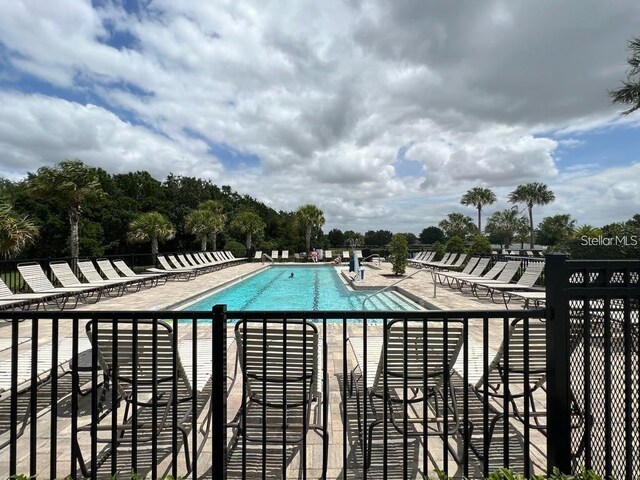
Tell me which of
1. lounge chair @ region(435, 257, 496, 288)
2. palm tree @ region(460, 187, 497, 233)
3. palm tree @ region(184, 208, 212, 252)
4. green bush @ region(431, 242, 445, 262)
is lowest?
lounge chair @ region(435, 257, 496, 288)

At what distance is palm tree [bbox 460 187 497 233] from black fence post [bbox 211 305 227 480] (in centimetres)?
4721

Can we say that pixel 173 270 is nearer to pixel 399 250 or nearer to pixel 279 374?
pixel 399 250

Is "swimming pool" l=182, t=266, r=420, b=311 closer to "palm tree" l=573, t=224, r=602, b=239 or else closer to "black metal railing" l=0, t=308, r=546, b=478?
"black metal railing" l=0, t=308, r=546, b=478

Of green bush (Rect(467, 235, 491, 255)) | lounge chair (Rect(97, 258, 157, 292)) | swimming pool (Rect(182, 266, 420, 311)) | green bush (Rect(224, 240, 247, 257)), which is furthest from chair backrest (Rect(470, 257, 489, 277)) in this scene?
green bush (Rect(224, 240, 247, 257))

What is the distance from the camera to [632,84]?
14.4 meters

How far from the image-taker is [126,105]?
15.4m

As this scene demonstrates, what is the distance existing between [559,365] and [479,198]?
47.9 meters

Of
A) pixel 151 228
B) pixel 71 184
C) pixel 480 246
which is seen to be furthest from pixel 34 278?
pixel 480 246

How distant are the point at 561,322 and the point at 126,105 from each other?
17901 millimetres

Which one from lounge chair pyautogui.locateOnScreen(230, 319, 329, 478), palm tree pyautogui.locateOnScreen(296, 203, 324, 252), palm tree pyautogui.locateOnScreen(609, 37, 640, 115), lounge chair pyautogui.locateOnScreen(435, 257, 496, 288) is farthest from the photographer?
palm tree pyautogui.locateOnScreen(296, 203, 324, 252)

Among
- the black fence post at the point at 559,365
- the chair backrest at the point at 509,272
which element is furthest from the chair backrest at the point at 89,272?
the chair backrest at the point at 509,272

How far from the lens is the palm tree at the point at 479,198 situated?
44719 millimetres

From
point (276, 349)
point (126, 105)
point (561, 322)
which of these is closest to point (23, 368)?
point (276, 349)

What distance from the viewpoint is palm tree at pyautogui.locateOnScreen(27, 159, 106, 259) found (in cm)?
1267
